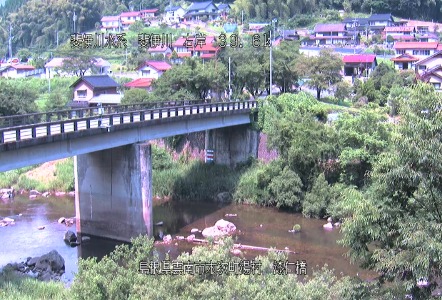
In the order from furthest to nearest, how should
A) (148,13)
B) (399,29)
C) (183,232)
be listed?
1. (148,13)
2. (399,29)
3. (183,232)

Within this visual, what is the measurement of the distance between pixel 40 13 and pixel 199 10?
36058mm

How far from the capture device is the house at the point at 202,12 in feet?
397

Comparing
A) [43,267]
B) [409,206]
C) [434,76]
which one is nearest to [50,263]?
[43,267]

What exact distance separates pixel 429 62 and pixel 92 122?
51313mm

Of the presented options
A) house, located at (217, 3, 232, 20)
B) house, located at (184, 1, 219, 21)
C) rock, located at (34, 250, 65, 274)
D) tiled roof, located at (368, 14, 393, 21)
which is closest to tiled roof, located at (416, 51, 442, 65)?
tiled roof, located at (368, 14, 393, 21)

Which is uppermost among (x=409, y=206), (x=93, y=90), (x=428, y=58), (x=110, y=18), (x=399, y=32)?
(x=110, y=18)

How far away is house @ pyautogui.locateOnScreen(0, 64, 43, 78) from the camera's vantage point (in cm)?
9100

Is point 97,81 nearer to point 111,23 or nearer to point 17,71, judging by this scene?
point 17,71

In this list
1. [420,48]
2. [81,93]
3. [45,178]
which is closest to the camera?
[45,178]

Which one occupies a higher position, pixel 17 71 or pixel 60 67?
pixel 60 67

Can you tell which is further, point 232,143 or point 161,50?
point 161,50

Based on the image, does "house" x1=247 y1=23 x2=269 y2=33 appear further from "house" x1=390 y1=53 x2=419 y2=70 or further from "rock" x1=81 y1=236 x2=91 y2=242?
"rock" x1=81 y1=236 x2=91 y2=242

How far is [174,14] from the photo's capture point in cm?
12362

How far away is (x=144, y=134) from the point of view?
32.9 m
